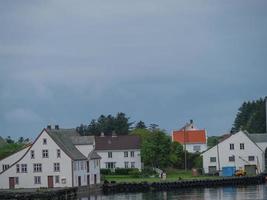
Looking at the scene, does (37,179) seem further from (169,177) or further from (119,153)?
(119,153)

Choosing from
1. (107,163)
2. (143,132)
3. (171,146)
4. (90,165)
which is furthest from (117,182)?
(143,132)

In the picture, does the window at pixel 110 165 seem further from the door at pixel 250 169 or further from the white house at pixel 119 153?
the door at pixel 250 169

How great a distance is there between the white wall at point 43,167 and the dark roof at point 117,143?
39879 millimetres

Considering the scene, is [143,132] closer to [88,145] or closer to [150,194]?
[88,145]

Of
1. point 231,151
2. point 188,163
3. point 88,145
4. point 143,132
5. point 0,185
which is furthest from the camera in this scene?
point 143,132

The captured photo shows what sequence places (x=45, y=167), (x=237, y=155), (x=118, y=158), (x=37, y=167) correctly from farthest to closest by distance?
(x=118, y=158) → (x=237, y=155) → (x=37, y=167) → (x=45, y=167)

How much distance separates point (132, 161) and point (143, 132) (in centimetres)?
1999

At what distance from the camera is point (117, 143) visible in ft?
515

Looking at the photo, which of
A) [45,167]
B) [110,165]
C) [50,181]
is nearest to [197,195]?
[50,181]

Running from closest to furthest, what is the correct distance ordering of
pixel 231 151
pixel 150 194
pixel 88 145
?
pixel 150 194 < pixel 88 145 < pixel 231 151

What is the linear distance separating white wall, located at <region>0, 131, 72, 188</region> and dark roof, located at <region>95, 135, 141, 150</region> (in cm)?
3988

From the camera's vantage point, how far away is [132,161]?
154 meters

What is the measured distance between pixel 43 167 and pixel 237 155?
125 feet

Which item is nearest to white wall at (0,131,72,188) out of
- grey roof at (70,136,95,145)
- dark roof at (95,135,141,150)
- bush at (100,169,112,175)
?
grey roof at (70,136,95,145)
